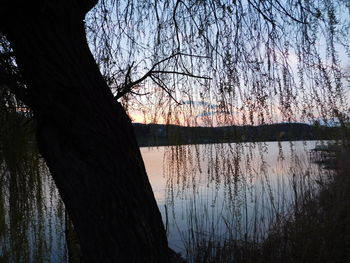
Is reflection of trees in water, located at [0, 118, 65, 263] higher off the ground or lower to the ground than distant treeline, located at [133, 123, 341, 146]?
lower

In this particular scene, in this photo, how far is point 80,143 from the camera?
1.19 meters

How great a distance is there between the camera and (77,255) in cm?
226

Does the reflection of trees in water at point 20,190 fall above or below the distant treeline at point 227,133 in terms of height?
below

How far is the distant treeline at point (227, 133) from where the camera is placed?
65.1 inches

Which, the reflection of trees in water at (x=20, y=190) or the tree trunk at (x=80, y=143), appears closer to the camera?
the tree trunk at (x=80, y=143)

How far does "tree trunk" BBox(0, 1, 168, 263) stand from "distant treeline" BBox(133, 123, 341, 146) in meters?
0.59

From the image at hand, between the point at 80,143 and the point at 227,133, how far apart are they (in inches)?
28.2

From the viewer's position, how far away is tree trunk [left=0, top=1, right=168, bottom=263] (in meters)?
1.19

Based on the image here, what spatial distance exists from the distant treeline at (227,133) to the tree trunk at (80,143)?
59 cm

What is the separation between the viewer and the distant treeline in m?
1.65

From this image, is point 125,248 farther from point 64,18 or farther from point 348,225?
point 348,225

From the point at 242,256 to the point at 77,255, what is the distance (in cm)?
150

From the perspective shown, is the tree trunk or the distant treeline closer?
the tree trunk

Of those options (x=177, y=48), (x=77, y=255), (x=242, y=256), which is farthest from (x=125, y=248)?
(x=242, y=256)
